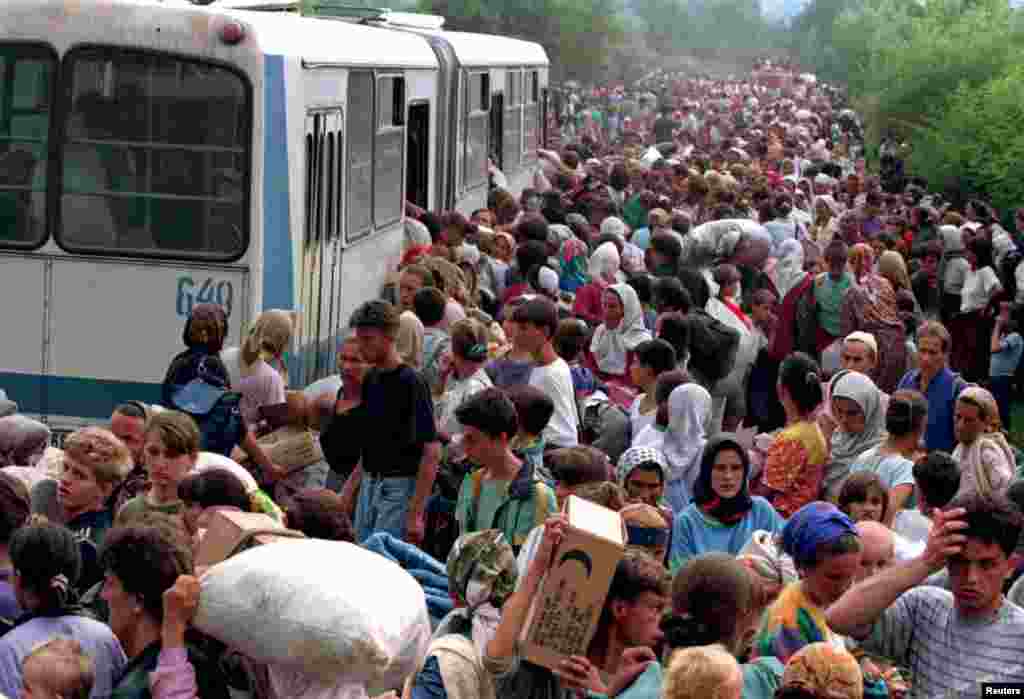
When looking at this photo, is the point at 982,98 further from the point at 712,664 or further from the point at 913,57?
the point at 712,664

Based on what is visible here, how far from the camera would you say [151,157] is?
11078mm

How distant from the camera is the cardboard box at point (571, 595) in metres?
5.80

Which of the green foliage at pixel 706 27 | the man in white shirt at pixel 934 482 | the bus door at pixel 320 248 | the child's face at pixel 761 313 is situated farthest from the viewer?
the green foliage at pixel 706 27

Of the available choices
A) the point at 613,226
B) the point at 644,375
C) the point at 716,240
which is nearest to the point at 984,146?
the point at 613,226

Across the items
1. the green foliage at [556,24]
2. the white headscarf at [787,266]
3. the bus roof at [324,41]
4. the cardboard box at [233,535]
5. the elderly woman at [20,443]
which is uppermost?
the bus roof at [324,41]

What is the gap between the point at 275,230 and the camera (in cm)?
1115

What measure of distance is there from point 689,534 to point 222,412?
227cm

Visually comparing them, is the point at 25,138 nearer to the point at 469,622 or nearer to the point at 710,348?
the point at 710,348

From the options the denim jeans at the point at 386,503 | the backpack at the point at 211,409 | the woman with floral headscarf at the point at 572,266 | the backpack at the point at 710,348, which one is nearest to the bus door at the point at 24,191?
the backpack at the point at 211,409

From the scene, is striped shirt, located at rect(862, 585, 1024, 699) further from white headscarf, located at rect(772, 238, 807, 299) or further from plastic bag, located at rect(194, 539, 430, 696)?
white headscarf, located at rect(772, 238, 807, 299)

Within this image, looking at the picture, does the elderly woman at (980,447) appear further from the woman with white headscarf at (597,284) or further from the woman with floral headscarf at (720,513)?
the woman with white headscarf at (597,284)

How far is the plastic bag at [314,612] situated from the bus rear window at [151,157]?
5730 millimetres

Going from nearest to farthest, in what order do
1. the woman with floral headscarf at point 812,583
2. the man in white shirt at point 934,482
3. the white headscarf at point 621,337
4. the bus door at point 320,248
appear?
1. the woman with floral headscarf at point 812,583
2. the man in white shirt at point 934,482
3. the bus door at point 320,248
4. the white headscarf at point 621,337

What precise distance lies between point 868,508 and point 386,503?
2008mm
